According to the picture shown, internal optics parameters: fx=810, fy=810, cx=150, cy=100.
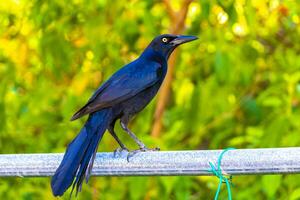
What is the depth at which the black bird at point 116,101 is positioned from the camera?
310cm

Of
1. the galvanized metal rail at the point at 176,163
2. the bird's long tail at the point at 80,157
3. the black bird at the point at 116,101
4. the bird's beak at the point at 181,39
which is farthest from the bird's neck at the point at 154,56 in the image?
the galvanized metal rail at the point at 176,163

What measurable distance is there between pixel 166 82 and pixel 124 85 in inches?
56.8

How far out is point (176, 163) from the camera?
249 cm

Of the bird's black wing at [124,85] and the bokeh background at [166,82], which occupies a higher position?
the bird's black wing at [124,85]

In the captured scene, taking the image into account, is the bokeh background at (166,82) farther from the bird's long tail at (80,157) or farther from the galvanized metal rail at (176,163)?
the galvanized metal rail at (176,163)

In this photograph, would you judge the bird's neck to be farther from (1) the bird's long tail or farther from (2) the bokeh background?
(1) the bird's long tail

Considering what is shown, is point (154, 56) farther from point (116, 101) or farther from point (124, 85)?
point (116, 101)

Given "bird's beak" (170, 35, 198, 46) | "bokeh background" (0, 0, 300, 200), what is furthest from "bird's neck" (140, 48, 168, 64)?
"bokeh background" (0, 0, 300, 200)

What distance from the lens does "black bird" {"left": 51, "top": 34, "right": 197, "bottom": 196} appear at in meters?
3.10

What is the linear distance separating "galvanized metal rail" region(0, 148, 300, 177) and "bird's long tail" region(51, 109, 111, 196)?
0.24 feet

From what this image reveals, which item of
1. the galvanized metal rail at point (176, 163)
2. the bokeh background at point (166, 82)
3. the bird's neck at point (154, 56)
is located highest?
the galvanized metal rail at point (176, 163)

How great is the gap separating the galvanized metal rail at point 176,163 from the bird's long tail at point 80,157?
75mm

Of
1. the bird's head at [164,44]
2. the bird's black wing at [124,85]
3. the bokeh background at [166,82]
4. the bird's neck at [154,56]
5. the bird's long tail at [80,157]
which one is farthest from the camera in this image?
the bokeh background at [166,82]

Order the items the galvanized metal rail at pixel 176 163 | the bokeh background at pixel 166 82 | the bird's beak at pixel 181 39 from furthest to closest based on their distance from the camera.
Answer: the bokeh background at pixel 166 82 → the bird's beak at pixel 181 39 → the galvanized metal rail at pixel 176 163
